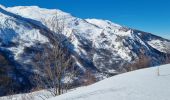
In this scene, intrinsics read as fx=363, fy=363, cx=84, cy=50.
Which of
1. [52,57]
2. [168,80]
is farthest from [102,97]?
[52,57]

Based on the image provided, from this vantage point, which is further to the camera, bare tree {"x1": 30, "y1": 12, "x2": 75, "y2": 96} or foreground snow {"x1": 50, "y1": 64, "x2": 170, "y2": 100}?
bare tree {"x1": 30, "y1": 12, "x2": 75, "y2": 96}

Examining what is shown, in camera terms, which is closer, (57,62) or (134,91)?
(134,91)

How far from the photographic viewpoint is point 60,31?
2230 cm

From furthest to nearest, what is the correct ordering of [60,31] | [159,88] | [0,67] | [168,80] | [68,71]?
1. [0,67]
2. [68,71]
3. [60,31]
4. [168,80]
5. [159,88]

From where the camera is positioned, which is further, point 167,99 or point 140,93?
point 140,93

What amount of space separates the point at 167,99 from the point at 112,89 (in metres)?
2.45

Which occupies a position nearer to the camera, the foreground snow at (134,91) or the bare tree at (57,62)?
the foreground snow at (134,91)

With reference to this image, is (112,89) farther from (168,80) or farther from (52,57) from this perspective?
(52,57)

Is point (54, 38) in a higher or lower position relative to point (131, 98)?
higher

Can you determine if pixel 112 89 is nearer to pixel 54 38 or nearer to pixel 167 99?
pixel 167 99

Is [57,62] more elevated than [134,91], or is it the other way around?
[57,62]

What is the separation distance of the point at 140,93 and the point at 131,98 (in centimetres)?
74

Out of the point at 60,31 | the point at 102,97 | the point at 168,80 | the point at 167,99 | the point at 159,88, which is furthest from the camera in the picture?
the point at 60,31

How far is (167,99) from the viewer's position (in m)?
9.47
